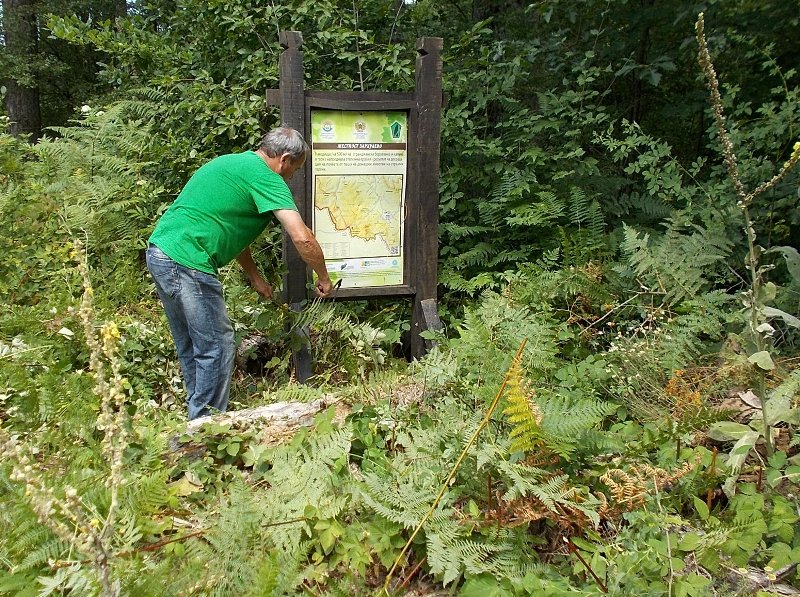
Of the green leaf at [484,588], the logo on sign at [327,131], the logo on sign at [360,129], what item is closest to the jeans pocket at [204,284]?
the logo on sign at [327,131]

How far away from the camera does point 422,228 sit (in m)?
4.96

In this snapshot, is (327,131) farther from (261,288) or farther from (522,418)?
(522,418)

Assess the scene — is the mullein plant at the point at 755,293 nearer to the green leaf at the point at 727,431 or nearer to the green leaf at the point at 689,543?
the green leaf at the point at 727,431

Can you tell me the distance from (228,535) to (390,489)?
0.59m

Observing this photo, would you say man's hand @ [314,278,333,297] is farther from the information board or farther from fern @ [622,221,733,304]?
fern @ [622,221,733,304]

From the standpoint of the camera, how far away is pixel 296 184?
464 centimetres

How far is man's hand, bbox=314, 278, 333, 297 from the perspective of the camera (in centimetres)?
444

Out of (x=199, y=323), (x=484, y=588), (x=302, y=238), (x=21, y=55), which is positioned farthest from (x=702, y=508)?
(x=21, y=55)

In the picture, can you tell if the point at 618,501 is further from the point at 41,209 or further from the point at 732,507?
the point at 41,209

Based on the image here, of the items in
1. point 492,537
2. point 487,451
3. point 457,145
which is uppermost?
point 457,145

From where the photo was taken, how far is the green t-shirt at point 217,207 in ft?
12.9

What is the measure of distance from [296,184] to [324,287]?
32.2 inches

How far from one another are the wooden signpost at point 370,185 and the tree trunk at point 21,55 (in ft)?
34.5

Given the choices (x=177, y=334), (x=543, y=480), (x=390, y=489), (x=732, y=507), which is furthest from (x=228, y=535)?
(x=177, y=334)
